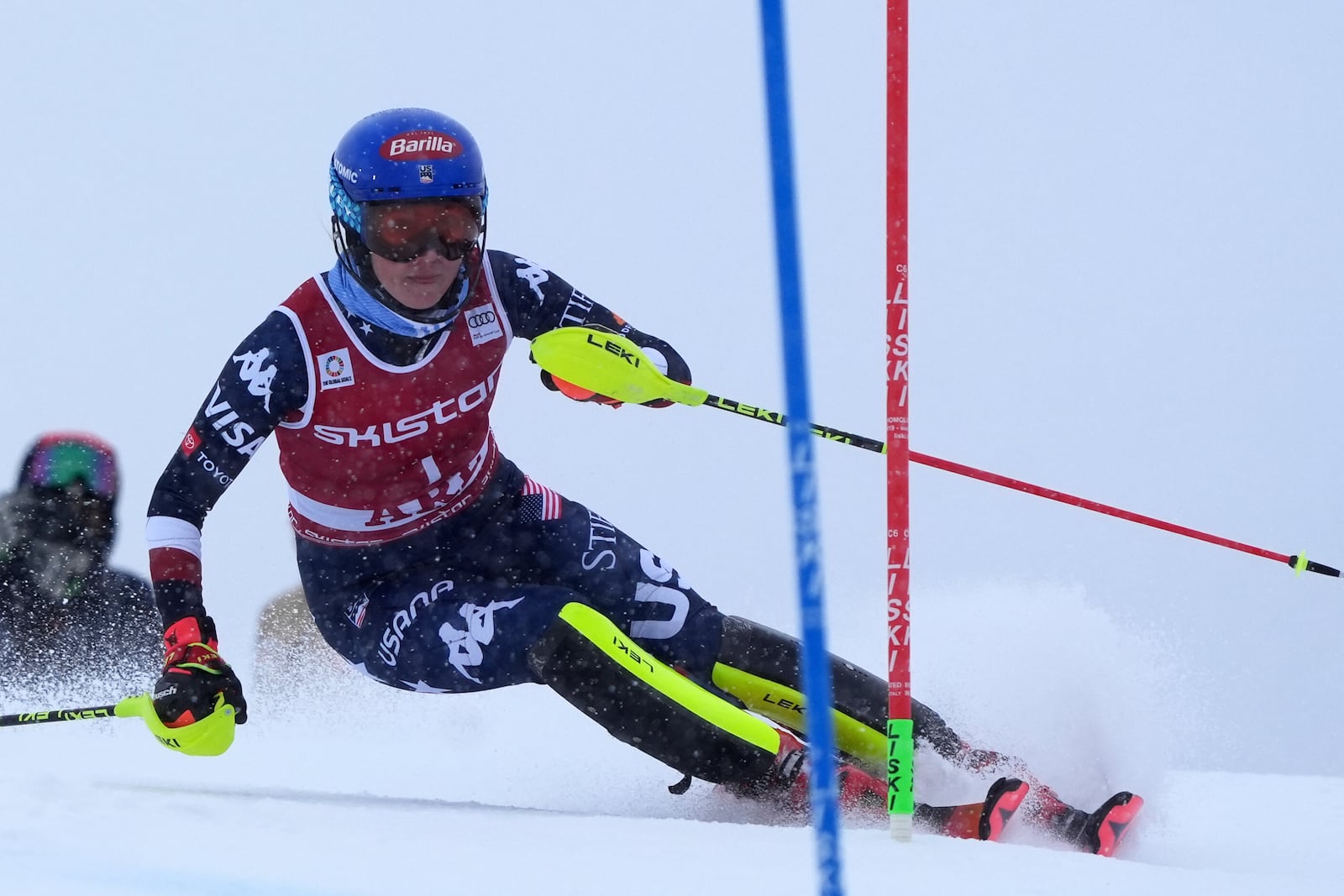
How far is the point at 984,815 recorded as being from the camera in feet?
8.17

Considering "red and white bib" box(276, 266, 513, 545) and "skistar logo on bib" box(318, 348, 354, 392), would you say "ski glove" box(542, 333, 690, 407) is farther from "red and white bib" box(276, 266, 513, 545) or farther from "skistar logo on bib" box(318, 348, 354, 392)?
"skistar logo on bib" box(318, 348, 354, 392)

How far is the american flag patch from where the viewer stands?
333cm

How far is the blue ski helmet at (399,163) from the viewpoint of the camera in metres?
2.80

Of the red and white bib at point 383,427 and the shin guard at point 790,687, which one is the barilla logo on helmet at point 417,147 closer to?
the red and white bib at point 383,427

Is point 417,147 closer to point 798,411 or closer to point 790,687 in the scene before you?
point 790,687

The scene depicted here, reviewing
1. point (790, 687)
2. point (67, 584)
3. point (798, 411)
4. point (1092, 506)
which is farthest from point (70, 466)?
point (798, 411)

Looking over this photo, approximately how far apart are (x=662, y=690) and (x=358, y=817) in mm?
653

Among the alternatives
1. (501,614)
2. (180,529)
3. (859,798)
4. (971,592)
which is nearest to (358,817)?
(501,614)

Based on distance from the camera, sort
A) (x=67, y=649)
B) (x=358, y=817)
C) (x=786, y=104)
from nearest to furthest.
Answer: (x=786, y=104) < (x=358, y=817) < (x=67, y=649)

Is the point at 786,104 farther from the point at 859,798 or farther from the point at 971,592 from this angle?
the point at 971,592

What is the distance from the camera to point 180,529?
2799mm

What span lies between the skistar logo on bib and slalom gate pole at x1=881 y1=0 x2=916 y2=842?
1298 millimetres

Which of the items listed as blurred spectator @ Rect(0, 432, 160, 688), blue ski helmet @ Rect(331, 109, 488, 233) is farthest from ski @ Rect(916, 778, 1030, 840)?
blurred spectator @ Rect(0, 432, 160, 688)

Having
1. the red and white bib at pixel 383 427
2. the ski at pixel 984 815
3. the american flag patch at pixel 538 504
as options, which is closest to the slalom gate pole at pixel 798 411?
the ski at pixel 984 815
